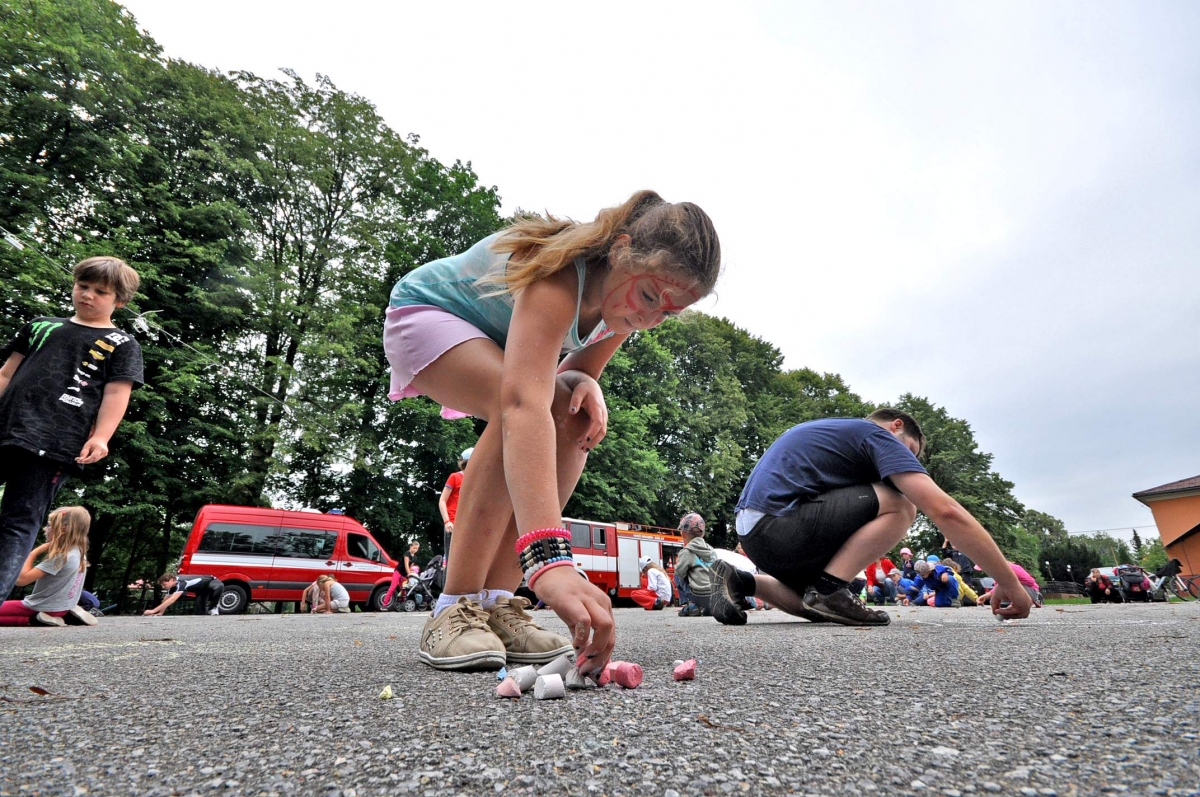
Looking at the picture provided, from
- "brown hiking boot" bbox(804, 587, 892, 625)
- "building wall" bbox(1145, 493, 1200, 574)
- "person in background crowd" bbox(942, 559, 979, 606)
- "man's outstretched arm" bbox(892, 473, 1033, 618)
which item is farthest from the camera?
"building wall" bbox(1145, 493, 1200, 574)

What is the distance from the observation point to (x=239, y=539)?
49.4 ft

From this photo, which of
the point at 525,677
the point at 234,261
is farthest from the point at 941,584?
the point at 234,261

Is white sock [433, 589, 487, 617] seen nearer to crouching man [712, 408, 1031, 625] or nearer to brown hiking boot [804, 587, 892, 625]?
crouching man [712, 408, 1031, 625]

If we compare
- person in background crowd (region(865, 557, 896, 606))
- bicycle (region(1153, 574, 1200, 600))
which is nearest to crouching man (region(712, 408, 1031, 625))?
person in background crowd (region(865, 557, 896, 606))

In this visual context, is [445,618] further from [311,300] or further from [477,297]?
[311,300]

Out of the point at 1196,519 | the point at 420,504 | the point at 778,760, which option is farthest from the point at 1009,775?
the point at 1196,519

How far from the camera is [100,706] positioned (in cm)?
134

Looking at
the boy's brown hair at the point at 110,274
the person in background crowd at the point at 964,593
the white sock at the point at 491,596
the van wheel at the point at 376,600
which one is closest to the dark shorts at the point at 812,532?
the white sock at the point at 491,596

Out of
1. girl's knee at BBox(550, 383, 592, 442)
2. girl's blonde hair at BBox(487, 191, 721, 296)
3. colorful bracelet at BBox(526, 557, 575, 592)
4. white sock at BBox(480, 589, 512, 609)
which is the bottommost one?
white sock at BBox(480, 589, 512, 609)

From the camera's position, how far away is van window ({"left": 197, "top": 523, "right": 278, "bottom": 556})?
48.0 ft

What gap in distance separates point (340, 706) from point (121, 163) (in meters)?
19.0

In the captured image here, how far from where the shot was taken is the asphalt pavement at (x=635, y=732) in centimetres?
84

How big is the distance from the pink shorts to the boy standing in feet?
4.69

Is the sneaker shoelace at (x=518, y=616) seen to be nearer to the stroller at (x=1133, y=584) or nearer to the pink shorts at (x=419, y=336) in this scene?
the pink shorts at (x=419, y=336)
